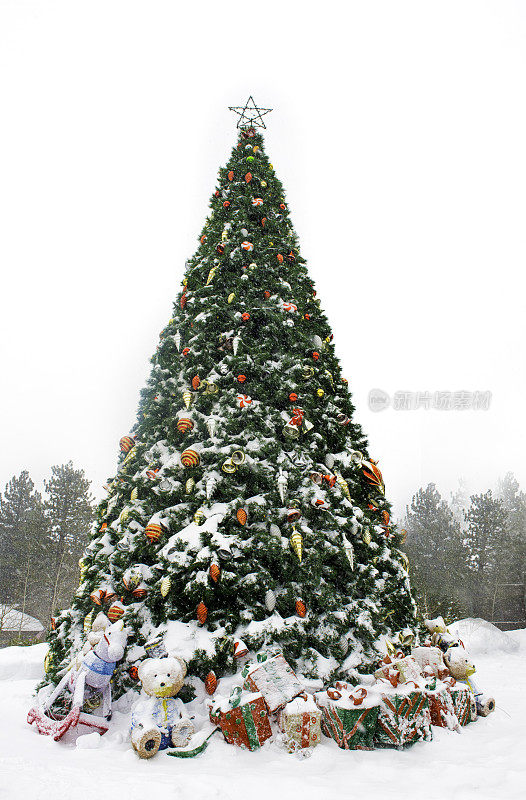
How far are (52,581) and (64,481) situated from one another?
5.25 meters

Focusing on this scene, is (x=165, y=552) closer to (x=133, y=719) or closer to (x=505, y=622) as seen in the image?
(x=133, y=719)

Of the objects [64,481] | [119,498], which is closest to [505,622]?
[119,498]

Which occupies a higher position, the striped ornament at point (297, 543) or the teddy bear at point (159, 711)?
the striped ornament at point (297, 543)

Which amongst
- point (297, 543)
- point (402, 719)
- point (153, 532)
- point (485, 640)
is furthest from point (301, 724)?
point (485, 640)

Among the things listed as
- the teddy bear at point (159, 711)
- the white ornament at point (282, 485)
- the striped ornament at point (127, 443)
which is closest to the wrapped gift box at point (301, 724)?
the teddy bear at point (159, 711)

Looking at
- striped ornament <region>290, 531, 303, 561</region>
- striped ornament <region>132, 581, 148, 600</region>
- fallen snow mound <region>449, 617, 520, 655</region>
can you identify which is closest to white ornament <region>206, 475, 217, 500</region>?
striped ornament <region>290, 531, 303, 561</region>

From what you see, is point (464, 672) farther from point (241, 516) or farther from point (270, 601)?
point (241, 516)

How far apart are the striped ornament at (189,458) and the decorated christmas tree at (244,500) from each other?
0.01 m

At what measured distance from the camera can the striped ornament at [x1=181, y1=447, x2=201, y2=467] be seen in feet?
16.9

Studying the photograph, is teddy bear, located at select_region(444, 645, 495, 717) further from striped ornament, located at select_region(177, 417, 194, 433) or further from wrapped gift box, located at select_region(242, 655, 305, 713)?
striped ornament, located at select_region(177, 417, 194, 433)

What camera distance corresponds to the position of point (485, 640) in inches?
497

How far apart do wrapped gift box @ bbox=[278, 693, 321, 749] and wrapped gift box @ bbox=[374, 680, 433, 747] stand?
57cm

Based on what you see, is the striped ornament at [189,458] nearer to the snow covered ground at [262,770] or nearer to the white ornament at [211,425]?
the white ornament at [211,425]

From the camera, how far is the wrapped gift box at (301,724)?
11.2 feet
